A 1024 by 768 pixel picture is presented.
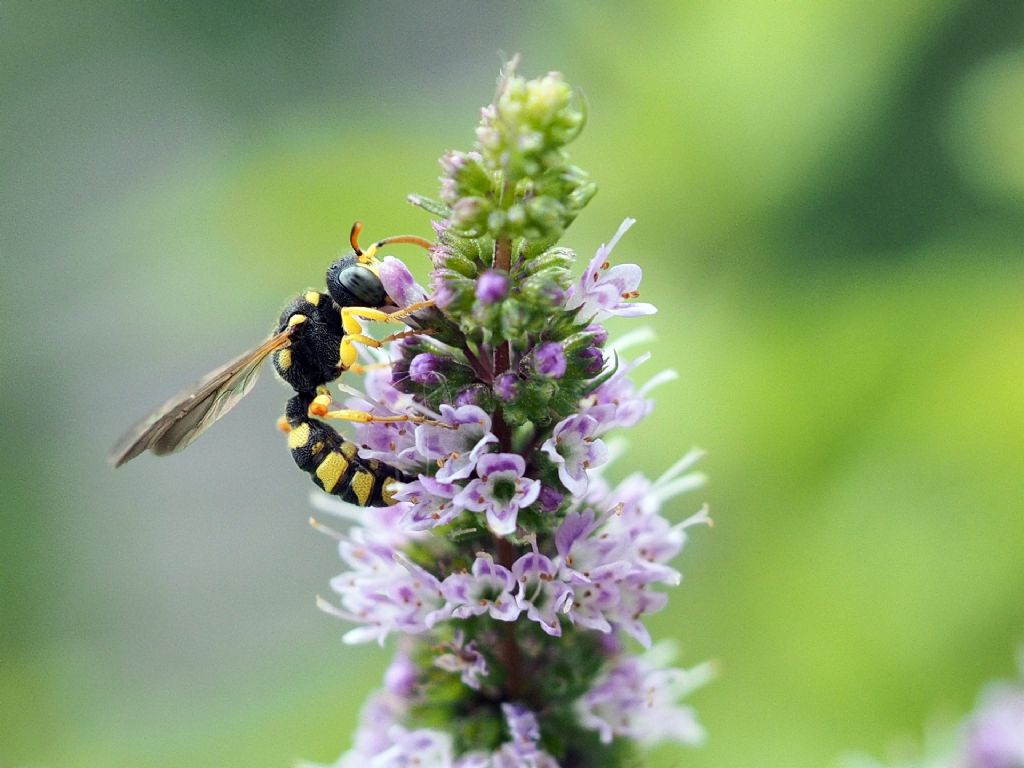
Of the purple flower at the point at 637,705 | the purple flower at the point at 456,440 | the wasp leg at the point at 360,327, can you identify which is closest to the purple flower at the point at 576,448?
the purple flower at the point at 456,440

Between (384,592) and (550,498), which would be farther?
(384,592)

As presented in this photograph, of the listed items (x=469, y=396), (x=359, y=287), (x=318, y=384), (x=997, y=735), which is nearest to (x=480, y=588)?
(x=469, y=396)

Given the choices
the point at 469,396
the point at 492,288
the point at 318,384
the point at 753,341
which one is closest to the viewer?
the point at 492,288

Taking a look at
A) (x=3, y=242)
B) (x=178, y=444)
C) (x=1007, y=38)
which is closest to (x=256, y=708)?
(x=178, y=444)

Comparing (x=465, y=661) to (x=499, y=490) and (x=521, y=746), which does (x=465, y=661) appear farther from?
(x=499, y=490)

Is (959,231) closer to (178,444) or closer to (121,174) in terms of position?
(178,444)

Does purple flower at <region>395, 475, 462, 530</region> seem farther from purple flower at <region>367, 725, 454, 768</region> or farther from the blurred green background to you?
the blurred green background

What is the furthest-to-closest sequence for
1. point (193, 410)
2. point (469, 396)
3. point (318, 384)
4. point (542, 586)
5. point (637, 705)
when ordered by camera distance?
1. point (318, 384)
2. point (193, 410)
3. point (637, 705)
4. point (542, 586)
5. point (469, 396)
